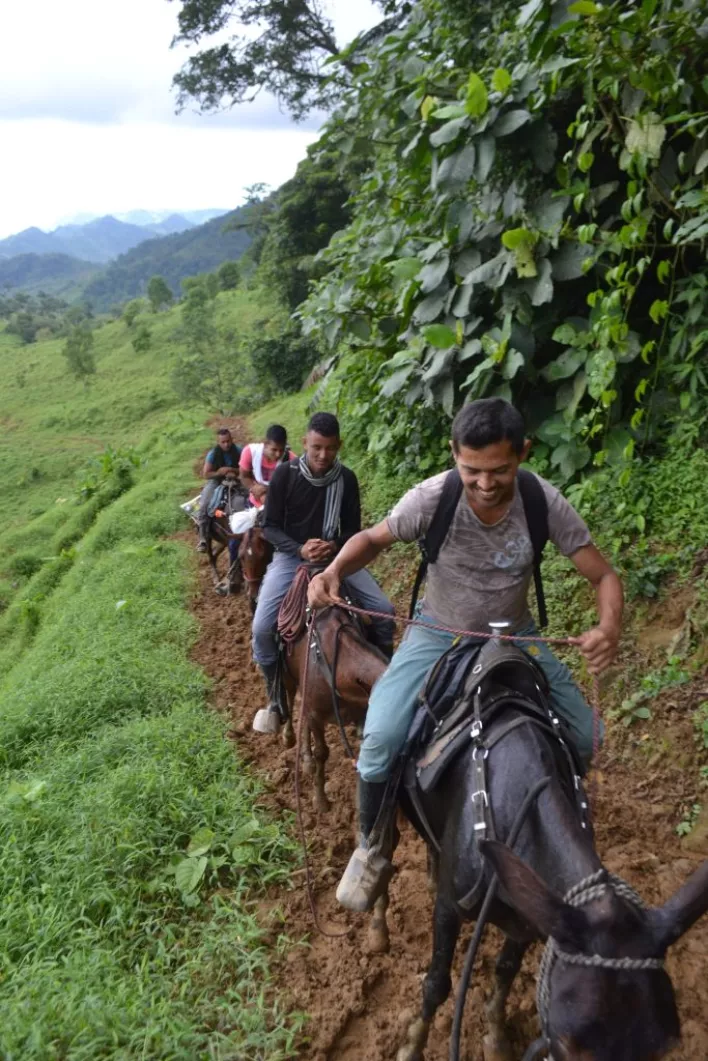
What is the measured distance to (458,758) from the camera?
2.69 meters

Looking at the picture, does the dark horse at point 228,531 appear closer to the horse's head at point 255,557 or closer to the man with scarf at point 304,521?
the horse's head at point 255,557

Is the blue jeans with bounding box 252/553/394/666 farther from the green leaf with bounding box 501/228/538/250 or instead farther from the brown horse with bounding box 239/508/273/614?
the green leaf with bounding box 501/228/538/250

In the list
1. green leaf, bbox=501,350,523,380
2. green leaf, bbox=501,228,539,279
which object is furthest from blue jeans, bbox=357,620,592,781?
green leaf, bbox=501,228,539,279

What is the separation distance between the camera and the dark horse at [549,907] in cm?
168

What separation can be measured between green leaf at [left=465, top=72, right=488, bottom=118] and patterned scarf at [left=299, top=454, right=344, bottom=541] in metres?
2.62

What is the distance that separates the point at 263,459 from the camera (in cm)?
726

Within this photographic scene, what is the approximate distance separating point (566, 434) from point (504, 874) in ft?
14.1

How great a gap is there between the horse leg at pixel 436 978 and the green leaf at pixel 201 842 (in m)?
1.56

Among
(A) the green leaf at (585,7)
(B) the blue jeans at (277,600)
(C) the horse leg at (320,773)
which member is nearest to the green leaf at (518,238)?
(A) the green leaf at (585,7)

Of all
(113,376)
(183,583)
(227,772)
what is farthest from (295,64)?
(113,376)

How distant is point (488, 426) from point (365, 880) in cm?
220

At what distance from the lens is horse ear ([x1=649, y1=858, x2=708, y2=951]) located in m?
1.73

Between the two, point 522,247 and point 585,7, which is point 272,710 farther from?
point 585,7

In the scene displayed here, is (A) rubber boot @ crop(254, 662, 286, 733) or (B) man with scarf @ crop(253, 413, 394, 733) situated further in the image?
(A) rubber boot @ crop(254, 662, 286, 733)
